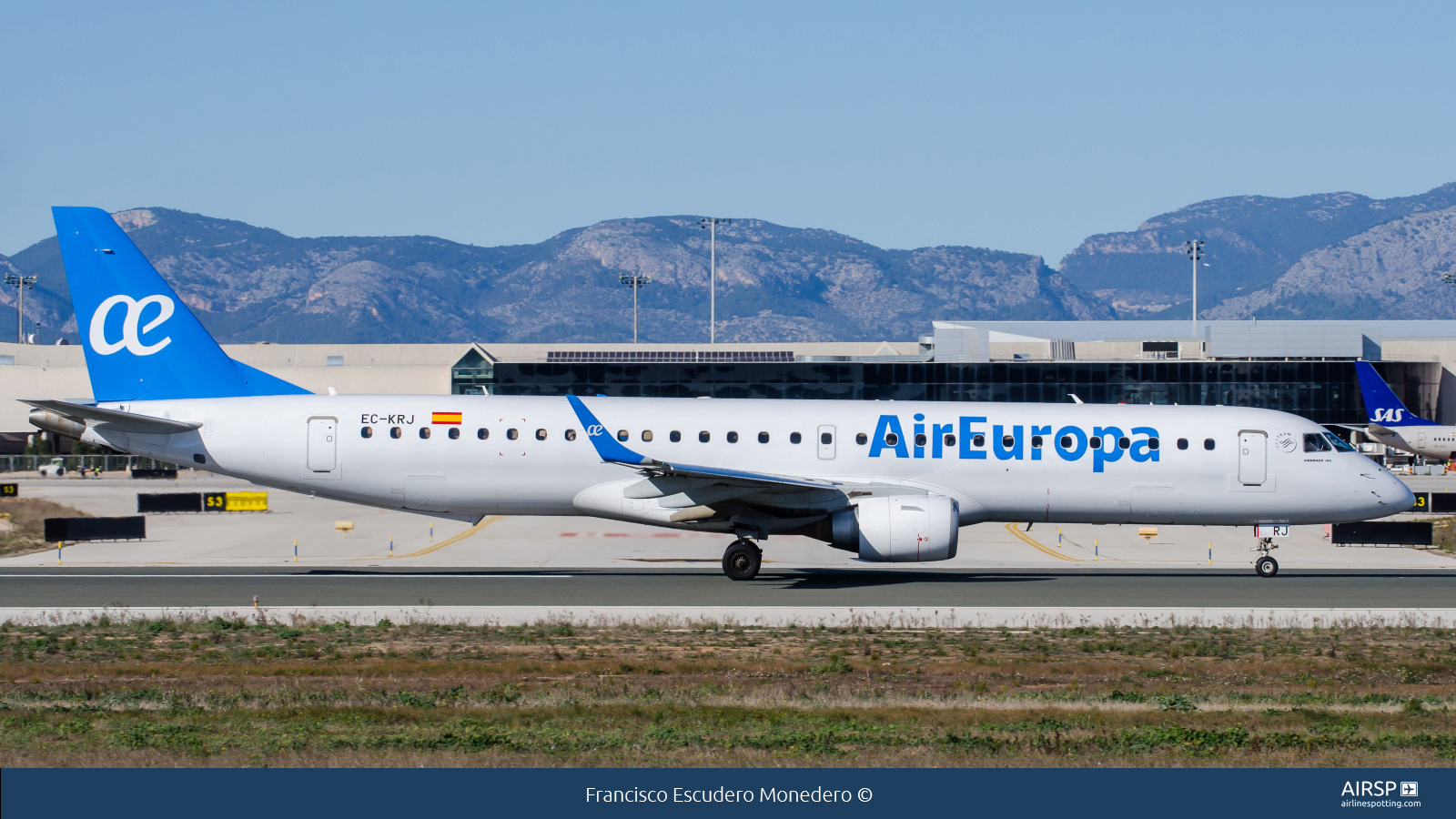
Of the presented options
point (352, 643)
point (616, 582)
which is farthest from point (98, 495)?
point (352, 643)

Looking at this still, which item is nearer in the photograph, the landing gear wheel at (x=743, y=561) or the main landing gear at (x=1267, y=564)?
the landing gear wheel at (x=743, y=561)

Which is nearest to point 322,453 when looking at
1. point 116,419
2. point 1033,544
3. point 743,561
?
point 116,419

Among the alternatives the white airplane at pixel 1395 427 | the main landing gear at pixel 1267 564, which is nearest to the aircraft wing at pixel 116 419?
the main landing gear at pixel 1267 564

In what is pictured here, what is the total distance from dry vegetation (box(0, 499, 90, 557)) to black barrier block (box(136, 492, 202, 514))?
198 centimetres

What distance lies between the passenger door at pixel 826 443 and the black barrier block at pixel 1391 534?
17.7 meters

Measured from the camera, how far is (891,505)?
25781 millimetres

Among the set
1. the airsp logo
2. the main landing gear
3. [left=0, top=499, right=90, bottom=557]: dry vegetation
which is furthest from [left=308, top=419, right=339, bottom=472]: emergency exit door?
the main landing gear

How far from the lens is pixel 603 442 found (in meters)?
26.5

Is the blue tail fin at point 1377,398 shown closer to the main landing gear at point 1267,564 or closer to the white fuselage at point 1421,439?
the white fuselage at point 1421,439

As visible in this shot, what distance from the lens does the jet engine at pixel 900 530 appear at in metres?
25.5

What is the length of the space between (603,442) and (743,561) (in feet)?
13.2

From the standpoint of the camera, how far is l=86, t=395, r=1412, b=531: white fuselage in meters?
27.5

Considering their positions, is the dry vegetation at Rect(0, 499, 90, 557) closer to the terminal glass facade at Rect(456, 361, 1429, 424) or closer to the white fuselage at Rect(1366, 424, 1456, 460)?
the terminal glass facade at Rect(456, 361, 1429, 424)

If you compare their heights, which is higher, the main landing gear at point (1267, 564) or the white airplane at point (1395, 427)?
the white airplane at point (1395, 427)
